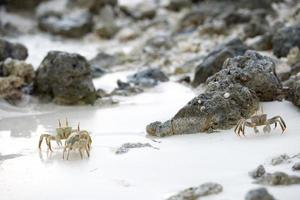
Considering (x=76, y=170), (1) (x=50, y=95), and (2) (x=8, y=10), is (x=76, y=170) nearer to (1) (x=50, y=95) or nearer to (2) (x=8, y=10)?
(1) (x=50, y=95)

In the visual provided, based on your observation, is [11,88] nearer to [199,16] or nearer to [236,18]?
[236,18]

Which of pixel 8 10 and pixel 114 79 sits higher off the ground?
pixel 8 10

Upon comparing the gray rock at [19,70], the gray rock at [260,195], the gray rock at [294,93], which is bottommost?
the gray rock at [260,195]

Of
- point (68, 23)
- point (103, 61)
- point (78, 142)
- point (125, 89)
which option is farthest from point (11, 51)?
point (78, 142)

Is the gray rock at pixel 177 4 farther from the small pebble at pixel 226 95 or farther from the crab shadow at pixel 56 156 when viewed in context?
the crab shadow at pixel 56 156

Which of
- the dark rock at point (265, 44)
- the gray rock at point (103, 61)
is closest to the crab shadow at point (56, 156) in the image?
the gray rock at point (103, 61)

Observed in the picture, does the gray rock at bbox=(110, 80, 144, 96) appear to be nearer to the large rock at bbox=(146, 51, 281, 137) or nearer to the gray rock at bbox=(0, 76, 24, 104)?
the gray rock at bbox=(0, 76, 24, 104)

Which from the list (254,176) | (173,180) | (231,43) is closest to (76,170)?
(173,180)
